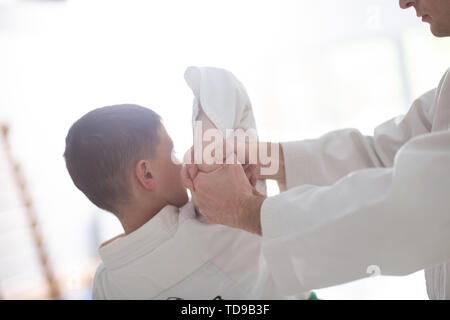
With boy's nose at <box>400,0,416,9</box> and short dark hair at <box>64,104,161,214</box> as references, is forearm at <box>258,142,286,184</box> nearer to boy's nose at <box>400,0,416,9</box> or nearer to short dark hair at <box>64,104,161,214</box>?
short dark hair at <box>64,104,161,214</box>

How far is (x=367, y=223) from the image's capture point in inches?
21.1

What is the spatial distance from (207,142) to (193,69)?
7.3 inches

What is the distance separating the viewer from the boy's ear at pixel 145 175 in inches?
34.2

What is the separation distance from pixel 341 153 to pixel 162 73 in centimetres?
108

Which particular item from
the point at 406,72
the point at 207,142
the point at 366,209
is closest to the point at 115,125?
the point at 207,142

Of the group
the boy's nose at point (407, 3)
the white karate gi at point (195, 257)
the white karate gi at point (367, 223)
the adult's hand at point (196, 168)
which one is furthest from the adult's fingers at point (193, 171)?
the boy's nose at point (407, 3)

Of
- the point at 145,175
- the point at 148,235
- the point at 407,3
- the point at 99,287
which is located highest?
the point at 407,3

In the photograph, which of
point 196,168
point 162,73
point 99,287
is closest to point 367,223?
point 196,168

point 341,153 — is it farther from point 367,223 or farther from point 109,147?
point 109,147

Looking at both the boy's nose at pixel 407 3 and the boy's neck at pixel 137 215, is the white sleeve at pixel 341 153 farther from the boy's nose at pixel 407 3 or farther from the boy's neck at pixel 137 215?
the boy's neck at pixel 137 215

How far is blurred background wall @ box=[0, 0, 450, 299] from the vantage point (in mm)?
1834

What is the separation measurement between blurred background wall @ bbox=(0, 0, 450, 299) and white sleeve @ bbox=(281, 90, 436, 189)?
31.7 inches

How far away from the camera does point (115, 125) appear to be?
0.85 metres
